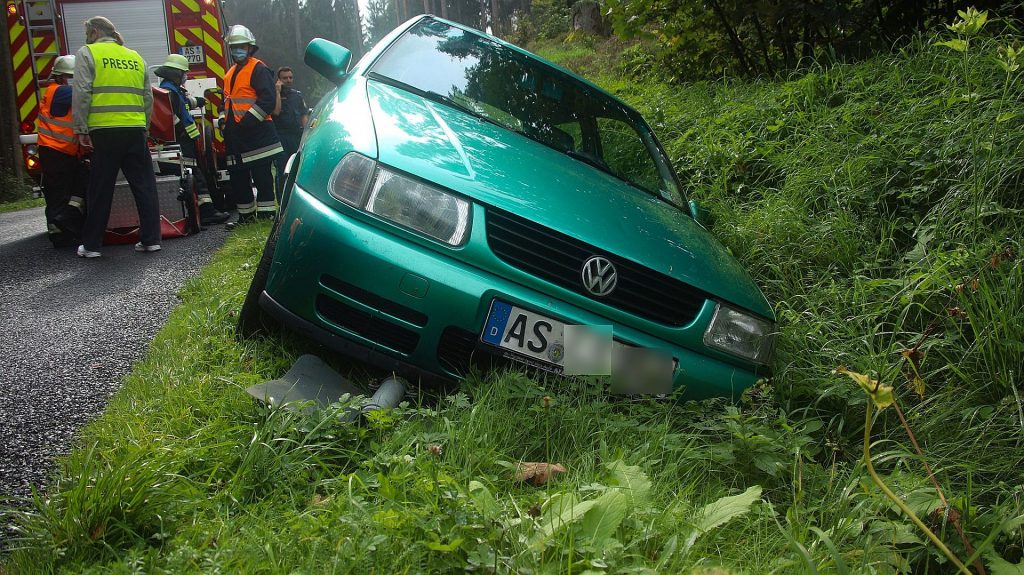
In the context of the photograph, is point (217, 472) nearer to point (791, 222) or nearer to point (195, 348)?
point (195, 348)

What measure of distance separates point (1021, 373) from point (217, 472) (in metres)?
2.68

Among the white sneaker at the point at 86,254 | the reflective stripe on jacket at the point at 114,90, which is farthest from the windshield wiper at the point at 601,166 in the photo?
the white sneaker at the point at 86,254

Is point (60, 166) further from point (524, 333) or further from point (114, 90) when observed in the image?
point (524, 333)

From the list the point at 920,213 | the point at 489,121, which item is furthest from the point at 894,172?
the point at 489,121

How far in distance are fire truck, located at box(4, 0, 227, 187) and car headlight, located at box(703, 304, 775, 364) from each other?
7211 millimetres

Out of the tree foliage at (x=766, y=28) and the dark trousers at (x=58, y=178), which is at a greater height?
the tree foliage at (x=766, y=28)

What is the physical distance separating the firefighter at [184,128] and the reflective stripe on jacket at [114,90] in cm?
182

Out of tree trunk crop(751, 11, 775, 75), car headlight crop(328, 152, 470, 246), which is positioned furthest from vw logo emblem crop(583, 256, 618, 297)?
tree trunk crop(751, 11, 775, 75)

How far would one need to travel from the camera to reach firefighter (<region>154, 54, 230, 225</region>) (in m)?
8.12

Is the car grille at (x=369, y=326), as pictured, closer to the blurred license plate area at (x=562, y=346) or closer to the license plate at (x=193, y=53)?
the blurred license plate area at (x=562, y=346)

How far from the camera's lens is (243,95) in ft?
24.6

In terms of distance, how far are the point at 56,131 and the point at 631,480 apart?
6354 millimetres

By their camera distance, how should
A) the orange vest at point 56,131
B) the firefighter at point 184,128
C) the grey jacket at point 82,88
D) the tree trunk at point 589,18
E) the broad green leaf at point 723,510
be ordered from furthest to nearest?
the tree trunk at point 589,18 < the firefighter at point 184,128 < the orange vest at point 56,131 < the grey jacket at point 82,88 < the broad green leaf at point 723,510

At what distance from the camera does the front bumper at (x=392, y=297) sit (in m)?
2.48
